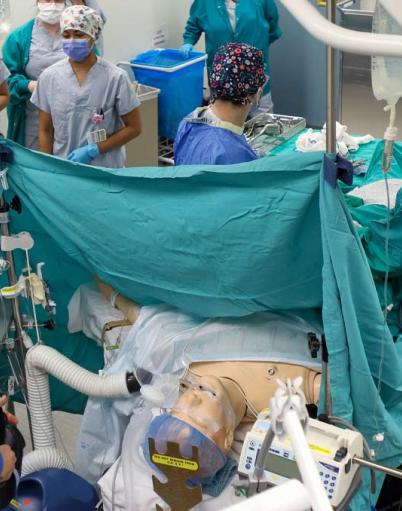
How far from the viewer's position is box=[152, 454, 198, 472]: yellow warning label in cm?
172

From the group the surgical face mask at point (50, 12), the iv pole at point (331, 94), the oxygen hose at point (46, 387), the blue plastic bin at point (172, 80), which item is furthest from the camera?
the blue plastic bin at point (172, 80)

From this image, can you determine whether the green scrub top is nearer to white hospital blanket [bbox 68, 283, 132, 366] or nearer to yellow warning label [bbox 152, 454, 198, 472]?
white hospital blanket [bbox 68, 283, 132, 366]

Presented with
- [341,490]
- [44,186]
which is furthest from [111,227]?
[341,490]

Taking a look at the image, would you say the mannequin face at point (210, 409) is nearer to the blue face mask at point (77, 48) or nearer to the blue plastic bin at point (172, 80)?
the blue face mask at point (77, 48)

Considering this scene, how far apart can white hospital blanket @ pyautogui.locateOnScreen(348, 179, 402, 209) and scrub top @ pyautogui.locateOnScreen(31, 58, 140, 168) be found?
0.96 metres

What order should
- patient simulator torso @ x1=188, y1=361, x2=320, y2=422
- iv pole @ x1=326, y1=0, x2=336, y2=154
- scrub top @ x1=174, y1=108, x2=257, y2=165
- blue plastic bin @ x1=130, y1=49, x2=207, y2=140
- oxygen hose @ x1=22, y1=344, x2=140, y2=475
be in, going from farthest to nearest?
blue plastic bin @ x1=130, y1=49, x2=207, y2=140 < scrub top @ x1=174, y1=108, x2=257, y2=165 < oxygen hose @ x1=22, y1=344, x2=140, y2=475 < patient simulator torso @ x1=188, y1=361, x2=320, y2=422 < iv pole @ x1=326, y1=0, x2=336, y2=154

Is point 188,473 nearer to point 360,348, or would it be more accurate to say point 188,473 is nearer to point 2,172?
point 360,348

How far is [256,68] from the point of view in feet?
8.02

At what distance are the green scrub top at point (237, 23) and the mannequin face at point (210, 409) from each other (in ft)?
9.61

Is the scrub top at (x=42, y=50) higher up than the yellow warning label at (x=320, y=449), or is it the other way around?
the scrub top at (x=42, y=50)

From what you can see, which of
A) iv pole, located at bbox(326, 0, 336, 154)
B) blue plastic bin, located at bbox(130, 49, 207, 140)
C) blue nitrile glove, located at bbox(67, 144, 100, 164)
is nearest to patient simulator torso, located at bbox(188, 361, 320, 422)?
iv pole, located at bbox(326, 0, 336, 154)

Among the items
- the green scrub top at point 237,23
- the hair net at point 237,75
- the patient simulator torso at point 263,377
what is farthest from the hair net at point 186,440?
the green scrub top at point 237,23

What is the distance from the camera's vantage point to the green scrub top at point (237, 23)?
14.3 ft

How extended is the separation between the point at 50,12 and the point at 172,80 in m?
1.20
